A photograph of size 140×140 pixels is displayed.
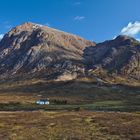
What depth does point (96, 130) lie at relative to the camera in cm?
6638

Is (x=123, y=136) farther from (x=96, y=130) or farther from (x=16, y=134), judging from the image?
(x=16, y=134)

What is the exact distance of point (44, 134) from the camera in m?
60.5

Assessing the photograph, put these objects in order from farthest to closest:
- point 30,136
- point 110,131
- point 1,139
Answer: point 110,131 < point 30,136 < point 1,139

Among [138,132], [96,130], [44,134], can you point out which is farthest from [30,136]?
[138,132]

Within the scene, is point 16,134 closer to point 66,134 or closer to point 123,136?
point 66,134

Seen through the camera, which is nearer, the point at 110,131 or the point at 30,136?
the point at 30,136

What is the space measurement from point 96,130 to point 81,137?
35.6 feet

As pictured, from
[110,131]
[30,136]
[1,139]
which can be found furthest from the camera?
[110,131]

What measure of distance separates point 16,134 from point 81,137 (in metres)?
13.0

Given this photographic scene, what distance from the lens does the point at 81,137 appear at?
56062 millimetres

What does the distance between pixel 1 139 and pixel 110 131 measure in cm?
2047

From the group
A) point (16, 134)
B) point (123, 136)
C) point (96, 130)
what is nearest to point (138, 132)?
point (123, 136)

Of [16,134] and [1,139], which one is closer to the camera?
[1,139]

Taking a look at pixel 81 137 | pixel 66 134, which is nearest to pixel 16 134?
pixel 66 134
